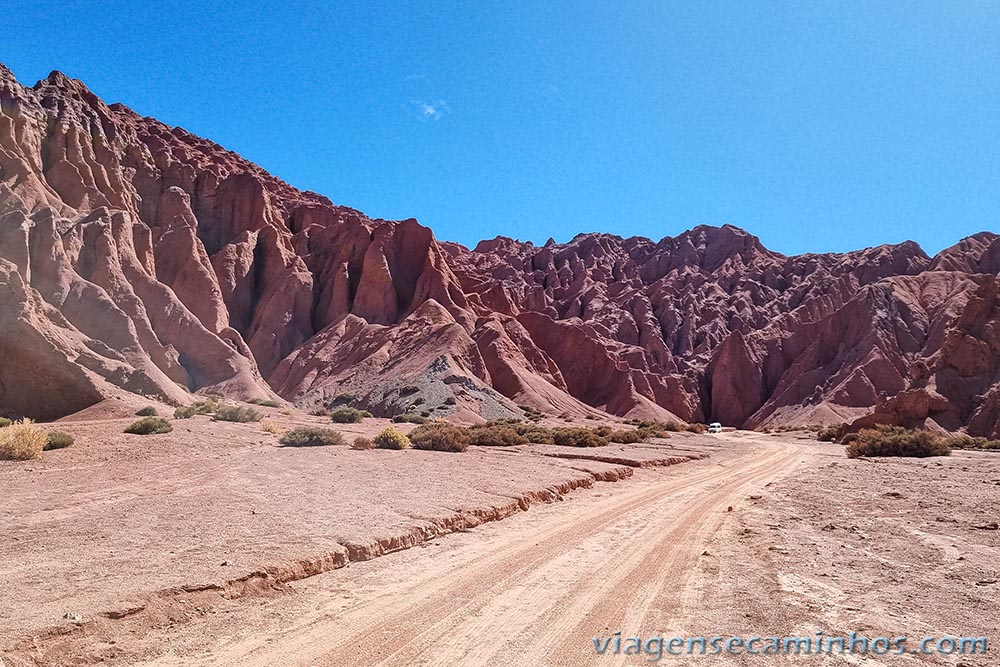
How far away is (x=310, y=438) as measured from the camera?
21.3 m

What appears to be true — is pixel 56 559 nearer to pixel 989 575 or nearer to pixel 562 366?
pixel 989 575

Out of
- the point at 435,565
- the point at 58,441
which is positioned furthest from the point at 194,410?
the point at 435,565

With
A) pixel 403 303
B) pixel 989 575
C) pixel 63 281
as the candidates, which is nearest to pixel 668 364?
pixel 403 303

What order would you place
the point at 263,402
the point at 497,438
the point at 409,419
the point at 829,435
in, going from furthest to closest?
the point at 829,435, the point at 263,402, the point at 409,419, the point at 497,438

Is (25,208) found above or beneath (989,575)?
above

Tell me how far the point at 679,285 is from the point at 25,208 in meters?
114

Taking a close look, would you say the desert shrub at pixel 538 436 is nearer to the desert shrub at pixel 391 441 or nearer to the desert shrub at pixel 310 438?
the desert shrub at pixel 391 441

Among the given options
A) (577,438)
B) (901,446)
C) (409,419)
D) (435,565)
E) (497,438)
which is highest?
(409,419)

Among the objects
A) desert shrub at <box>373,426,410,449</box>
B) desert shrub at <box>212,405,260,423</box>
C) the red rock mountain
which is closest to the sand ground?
desert shrub at <box>373,426,410,449</box>

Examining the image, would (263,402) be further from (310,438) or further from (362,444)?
(362,444)

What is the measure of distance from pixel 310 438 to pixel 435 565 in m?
14.5

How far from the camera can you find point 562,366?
8156 centimetres

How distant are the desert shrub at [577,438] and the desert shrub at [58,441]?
64.2 ft

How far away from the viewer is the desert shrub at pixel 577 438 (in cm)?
2844
